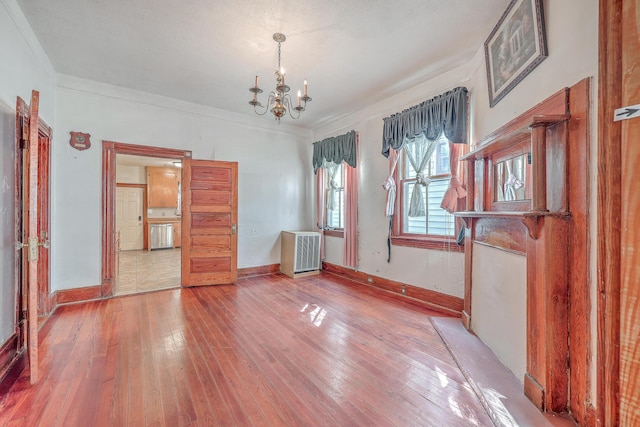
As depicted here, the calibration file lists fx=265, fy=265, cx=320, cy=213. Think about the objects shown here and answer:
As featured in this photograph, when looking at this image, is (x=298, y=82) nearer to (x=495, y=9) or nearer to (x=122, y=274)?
(x=495, y=9)

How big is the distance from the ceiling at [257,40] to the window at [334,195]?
169 cm

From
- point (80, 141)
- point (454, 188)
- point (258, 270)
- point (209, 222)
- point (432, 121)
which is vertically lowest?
point (258, 270)

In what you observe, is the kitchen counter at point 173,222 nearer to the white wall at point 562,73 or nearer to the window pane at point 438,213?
the window pane at point 438,213

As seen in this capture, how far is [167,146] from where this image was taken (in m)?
4.14

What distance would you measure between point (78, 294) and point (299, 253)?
125 inches

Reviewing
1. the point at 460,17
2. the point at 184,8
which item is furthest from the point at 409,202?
the point at 184,8

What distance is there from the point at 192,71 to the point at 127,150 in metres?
1.58

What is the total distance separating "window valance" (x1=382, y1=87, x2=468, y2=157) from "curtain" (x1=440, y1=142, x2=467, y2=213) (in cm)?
15

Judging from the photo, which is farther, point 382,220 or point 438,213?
point 382,220

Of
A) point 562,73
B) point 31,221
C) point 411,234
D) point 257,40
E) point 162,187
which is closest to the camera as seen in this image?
point 562,73

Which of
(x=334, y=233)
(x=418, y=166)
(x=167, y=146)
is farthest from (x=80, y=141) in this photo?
(x=418, y=166)

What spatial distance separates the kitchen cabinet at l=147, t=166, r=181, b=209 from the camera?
26.3 feet

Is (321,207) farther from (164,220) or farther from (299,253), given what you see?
(164,220)

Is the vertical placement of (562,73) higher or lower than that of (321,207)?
higher
